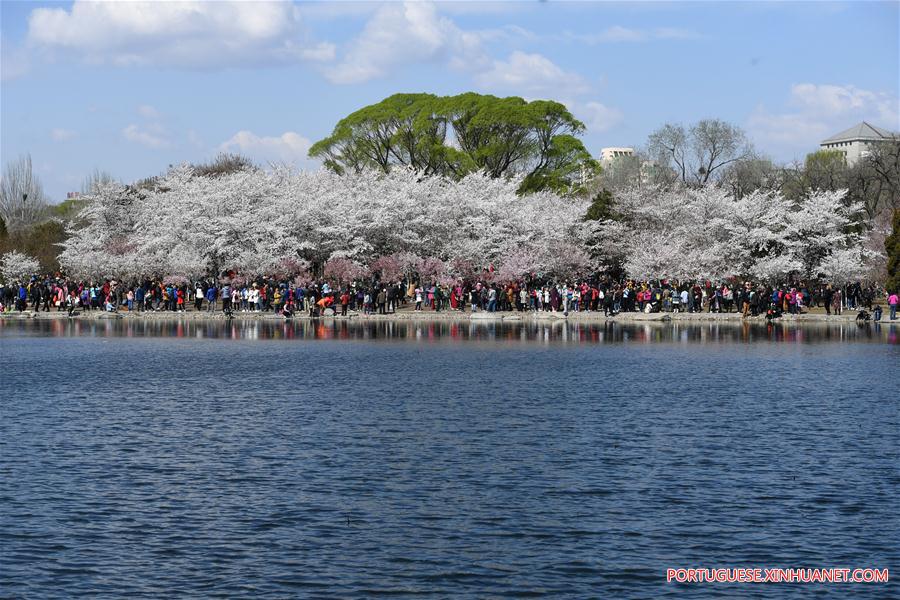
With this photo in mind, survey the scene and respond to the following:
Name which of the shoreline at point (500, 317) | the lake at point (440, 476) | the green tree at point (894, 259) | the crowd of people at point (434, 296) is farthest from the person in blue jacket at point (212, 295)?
the green tree at point (894, 259)

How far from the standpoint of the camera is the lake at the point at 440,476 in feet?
48.4

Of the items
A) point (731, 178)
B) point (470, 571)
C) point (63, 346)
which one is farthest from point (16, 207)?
point (470, 571)

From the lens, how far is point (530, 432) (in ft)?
81.1

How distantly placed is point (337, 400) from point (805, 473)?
1332 centimetres

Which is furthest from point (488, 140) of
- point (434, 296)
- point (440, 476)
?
point (440, 476)

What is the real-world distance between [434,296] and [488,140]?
119ft

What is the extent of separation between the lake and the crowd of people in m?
25.8

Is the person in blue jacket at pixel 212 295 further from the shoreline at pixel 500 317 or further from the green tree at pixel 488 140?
the green tree at pixel 488 140

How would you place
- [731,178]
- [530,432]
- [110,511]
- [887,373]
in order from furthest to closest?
[731,178] < [887,373] < [530,432] < [110,511]

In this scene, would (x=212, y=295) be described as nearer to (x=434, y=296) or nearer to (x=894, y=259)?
(x=434, y=296)

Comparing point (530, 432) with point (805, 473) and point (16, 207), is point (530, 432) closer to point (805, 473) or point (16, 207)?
point (805, 473)

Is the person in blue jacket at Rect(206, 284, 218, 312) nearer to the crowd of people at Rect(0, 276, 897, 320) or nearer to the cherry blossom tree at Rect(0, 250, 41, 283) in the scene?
the crowd of people at Rect(0, 276, 897, 320)

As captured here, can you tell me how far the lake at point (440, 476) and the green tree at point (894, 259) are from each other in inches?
963

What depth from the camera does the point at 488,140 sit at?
100312mm
